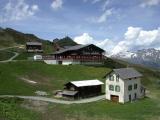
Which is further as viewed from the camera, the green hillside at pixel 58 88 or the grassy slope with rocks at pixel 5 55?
the grassy slope with rocks at pixel 5 55

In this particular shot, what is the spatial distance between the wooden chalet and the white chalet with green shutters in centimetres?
4449

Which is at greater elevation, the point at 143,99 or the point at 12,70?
the point at 12,70

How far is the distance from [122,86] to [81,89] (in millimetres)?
11878

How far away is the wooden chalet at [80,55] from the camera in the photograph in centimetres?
13875

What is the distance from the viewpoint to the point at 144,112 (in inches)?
2953

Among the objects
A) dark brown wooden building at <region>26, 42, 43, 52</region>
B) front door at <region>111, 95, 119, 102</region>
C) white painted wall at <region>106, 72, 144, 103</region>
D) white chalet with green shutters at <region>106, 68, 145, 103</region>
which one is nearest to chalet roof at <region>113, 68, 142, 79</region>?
white chalet with green shutters at <region>106, 68, 145, 103</region>

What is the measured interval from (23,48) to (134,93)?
102m

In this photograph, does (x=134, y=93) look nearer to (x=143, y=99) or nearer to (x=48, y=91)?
(x=143, y=99)

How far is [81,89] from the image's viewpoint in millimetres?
95250

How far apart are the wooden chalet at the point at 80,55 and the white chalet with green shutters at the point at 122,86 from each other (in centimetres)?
4449

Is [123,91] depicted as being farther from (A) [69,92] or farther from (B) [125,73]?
(A) [69,92]

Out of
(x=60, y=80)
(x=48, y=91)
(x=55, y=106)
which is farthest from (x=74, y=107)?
(x=60, y=80)

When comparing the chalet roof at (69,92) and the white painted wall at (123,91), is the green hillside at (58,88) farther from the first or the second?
the chalet roof at (69,92)

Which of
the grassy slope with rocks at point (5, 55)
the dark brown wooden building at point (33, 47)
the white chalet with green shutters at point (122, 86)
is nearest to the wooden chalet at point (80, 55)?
the grassy slope with rocks at point (5, 55)
